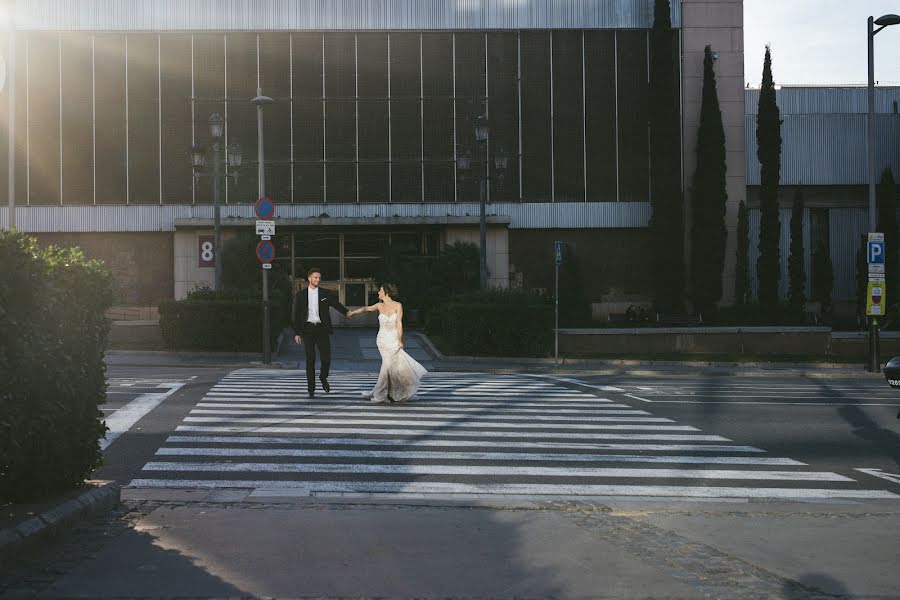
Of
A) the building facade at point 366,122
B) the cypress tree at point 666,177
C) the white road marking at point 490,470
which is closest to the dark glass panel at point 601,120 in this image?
the building facade at point 366,122

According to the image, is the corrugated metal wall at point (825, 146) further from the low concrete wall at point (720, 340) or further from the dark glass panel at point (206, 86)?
the dark glass panel at point (206, 86)

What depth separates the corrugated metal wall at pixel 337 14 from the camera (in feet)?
156

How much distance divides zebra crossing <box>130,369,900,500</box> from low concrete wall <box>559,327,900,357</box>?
1753 cm

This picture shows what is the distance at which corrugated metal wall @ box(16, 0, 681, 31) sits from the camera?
156 ft

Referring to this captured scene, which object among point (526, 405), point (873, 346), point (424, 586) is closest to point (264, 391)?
point (526, 405)

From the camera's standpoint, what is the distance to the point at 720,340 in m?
34.1

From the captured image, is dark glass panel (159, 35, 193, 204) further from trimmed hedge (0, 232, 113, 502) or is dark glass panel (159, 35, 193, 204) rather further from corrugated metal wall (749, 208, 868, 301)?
trimmed hedge (0, 232, 113, 502)

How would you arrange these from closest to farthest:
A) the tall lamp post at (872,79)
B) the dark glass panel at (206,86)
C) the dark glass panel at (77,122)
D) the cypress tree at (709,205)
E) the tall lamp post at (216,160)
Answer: the tall lamp post at (872,79)
the tall lamp post at (216,160)
the cypress tree at (709,205)
the dark glass panel at (77,122)
the dark glass panel at (206,86)

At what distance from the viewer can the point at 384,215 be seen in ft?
157

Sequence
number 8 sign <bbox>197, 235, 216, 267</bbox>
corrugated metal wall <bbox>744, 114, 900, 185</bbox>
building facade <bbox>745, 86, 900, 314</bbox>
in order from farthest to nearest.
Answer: corrugated metal wall <bbox>744, 114, 900, 185</bbox>, building facade <bbox>745, 86, 900, 314</bbox>, number 8 sign <bbox>197, 235, 216, 267</bbox>

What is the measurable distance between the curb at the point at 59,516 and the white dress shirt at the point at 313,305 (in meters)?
9.33

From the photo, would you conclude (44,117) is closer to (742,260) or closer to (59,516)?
(742,260)

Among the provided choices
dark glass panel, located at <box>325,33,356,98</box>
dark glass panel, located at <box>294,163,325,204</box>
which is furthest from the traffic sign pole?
dark glass panel, located at <box>325,33,356,98</box>

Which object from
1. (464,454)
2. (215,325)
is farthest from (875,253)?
(464,454)
